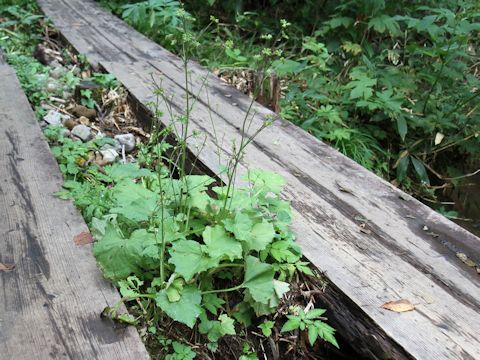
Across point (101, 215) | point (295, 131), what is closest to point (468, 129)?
point (295, 131)

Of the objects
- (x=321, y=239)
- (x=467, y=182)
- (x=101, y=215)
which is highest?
(x=321, y=239)

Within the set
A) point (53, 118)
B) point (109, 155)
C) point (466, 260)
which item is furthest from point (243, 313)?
point (53, 118)

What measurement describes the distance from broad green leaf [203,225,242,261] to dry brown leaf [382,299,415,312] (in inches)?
22.9

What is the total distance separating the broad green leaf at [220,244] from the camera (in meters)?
1.64

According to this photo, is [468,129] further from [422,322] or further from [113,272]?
[113,272]

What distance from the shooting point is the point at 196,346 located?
5.53ft

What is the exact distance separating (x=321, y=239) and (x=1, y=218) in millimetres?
1382

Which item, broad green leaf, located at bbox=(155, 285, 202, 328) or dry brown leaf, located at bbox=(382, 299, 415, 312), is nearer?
broad green leaf, located at bbox=(155, 285, 202, 328)

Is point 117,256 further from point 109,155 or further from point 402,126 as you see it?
point 402,126

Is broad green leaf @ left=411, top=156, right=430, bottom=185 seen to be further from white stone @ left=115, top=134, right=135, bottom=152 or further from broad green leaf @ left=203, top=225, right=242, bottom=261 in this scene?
broad green leaf @ left=203, top=225, right=242, bottom=261

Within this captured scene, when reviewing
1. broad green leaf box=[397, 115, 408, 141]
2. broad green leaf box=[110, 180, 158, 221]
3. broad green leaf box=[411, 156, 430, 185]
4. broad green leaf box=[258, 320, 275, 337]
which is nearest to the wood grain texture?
broad green leaf box=[258, 320, 275, 337]

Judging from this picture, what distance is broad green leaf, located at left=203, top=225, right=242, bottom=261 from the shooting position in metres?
1.64

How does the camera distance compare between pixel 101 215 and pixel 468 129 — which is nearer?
pixel 101 215

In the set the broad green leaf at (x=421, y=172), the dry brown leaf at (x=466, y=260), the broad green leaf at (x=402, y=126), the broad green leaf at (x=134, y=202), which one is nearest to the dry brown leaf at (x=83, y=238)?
the broad green leaf at (x=134, y=202)
